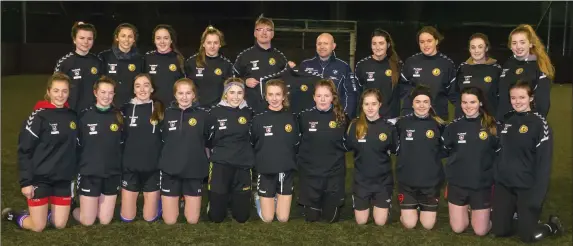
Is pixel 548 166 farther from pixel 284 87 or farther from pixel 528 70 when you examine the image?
pixel 284 87

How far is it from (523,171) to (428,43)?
1.56 meters

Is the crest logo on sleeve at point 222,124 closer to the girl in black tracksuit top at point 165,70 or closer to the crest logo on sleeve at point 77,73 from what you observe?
the girl in black tracksuit top at point 165,70

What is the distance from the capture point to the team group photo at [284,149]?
488 cm

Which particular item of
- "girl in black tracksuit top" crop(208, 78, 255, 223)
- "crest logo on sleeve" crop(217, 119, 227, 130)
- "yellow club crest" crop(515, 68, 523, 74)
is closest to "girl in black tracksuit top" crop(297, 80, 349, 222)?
"girl in black tracksuit top" crop(208, 78, 255, 223)

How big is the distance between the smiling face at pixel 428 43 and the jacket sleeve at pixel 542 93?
38.8 inches

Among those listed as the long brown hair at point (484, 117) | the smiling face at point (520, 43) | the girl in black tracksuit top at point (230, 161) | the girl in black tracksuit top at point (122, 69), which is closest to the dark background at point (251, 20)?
the girl in black tracksuit top at point (122, 69)

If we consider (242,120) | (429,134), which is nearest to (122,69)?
(242,120)

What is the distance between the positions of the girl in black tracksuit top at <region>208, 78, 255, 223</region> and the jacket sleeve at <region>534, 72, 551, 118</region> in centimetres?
247

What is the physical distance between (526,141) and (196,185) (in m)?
2.72

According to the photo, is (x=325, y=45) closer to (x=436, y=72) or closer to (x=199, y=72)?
(x=436, y=72)

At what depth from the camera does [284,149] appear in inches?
209

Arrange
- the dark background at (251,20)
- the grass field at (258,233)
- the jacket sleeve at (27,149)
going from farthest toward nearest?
the dark background at (251,20)
the jacket sleeve at (27,149)
the grass field at (258,233)

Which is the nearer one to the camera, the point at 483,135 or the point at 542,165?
the point at 542,165

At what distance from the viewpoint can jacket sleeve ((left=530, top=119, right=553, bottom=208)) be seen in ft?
15.6
